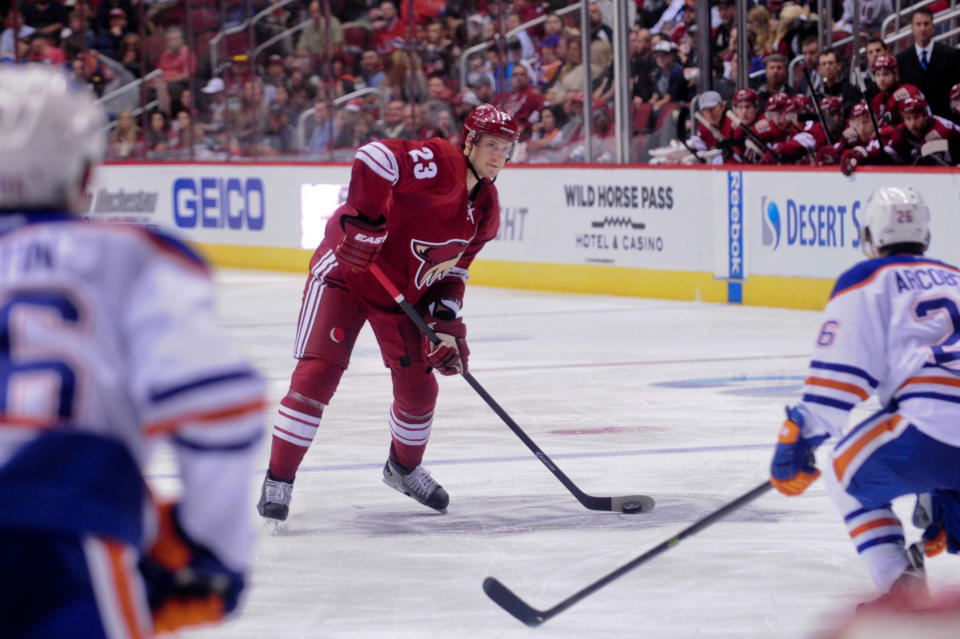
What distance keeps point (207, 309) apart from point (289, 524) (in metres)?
2.95

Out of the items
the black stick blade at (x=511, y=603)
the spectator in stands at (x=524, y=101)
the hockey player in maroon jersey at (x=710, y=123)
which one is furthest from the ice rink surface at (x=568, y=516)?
the spectator in stands at (x=524, y=101)

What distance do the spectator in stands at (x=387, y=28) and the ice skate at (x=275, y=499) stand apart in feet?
28.5

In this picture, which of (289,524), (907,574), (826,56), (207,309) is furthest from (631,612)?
(826,56)

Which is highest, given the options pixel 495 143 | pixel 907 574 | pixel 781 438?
pixel 495 143

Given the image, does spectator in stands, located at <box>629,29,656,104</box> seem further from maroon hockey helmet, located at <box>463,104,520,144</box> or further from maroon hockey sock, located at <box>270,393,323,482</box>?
maroon hockey sock, located at <box>270,393,323,482</box>

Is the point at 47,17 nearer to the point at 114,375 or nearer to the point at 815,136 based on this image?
the point at 815,136

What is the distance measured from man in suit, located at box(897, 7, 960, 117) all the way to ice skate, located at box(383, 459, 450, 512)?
539 centimetres

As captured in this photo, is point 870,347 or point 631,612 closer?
point 870,347

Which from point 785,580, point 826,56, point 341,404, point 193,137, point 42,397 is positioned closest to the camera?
point 42,397

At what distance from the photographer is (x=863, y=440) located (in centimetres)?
277

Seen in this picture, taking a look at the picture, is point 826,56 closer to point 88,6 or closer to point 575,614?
point 575,614

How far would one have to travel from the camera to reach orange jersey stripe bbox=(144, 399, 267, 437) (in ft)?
4.62

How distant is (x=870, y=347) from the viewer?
270cm

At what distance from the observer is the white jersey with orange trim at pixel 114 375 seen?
4.59 ft
